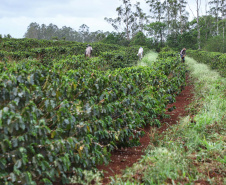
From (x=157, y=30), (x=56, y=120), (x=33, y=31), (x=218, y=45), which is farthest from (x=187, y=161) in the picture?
(x=33, y=31)

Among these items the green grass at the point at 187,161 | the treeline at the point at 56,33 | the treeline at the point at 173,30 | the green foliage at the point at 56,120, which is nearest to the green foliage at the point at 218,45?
the treeline at the point at 173,30

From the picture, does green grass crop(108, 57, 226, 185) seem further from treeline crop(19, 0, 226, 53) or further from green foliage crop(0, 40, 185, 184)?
treeline crop(19, 0, 226, 53)

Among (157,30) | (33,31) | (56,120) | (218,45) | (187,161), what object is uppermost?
(33,31)

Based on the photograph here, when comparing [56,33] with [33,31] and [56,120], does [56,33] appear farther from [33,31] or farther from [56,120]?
[56,120]

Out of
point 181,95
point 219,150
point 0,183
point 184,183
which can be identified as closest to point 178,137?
point 219,150

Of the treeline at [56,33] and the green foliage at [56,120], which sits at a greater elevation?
the treeline at [56,33]

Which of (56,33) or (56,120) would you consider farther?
(56,33)

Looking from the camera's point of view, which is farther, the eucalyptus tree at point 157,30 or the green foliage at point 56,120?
the eucalyptus tree at point 157,30

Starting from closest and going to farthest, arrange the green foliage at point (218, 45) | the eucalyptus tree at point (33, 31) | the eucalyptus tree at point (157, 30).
Result: the green foliage at point (218, 45), the eucalyptus tree at point (157, 30), the eucalyptus tree at point (33, 31)

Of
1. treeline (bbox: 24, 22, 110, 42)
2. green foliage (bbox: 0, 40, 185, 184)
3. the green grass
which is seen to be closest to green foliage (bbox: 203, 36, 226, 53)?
the green grass

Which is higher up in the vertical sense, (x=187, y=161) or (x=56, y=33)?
(x=56, y=33)

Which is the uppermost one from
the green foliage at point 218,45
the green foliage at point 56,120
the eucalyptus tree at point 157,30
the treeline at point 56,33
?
the treeline at point 56,33

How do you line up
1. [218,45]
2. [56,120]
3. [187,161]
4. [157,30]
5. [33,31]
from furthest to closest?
[33,31] → [157,30] → [218,45] → [187,161] → [56,120]

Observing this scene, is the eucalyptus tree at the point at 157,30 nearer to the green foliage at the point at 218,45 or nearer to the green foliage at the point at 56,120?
the green foliage at the point at 218,45
